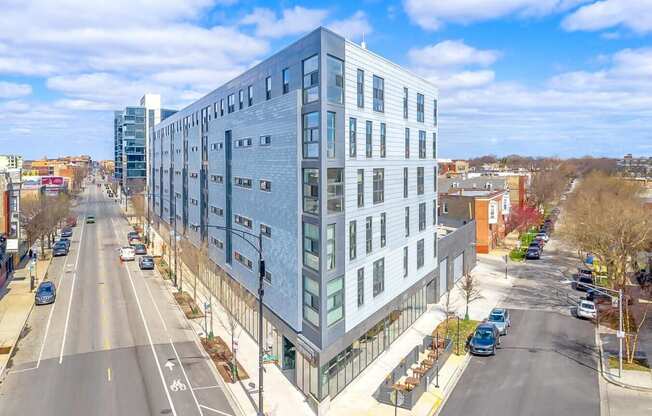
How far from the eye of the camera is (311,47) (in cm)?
2448

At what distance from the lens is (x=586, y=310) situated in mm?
37625

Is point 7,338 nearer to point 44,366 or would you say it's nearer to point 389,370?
point 44,366

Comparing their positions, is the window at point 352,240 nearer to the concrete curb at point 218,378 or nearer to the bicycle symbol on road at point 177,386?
the concrete curb at point 218,378

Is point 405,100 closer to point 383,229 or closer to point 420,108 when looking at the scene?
point 420,108

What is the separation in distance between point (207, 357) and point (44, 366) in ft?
29.1

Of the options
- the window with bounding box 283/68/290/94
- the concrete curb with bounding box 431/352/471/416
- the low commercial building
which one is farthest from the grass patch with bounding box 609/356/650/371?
the low commercial building

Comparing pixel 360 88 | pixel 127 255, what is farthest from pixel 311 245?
pixel 127 255

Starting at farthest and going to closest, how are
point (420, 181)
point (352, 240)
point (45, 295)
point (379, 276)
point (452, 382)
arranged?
Answer: 1. point (45, 295)
2. point (420, 181)
3. point (379, 276)
4. point (452, 382)
5. point (352, 240)

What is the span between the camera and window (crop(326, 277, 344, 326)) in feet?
80.7

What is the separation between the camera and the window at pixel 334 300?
969 inches

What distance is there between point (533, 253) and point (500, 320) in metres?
30.3

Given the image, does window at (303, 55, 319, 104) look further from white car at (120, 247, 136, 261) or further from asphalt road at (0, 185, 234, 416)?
white car at (120, 247, 136, 261)

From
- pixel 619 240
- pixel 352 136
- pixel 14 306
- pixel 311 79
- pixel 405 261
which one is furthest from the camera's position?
pixel 619 240

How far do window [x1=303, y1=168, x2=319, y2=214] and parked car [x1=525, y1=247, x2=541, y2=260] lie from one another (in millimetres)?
45159
